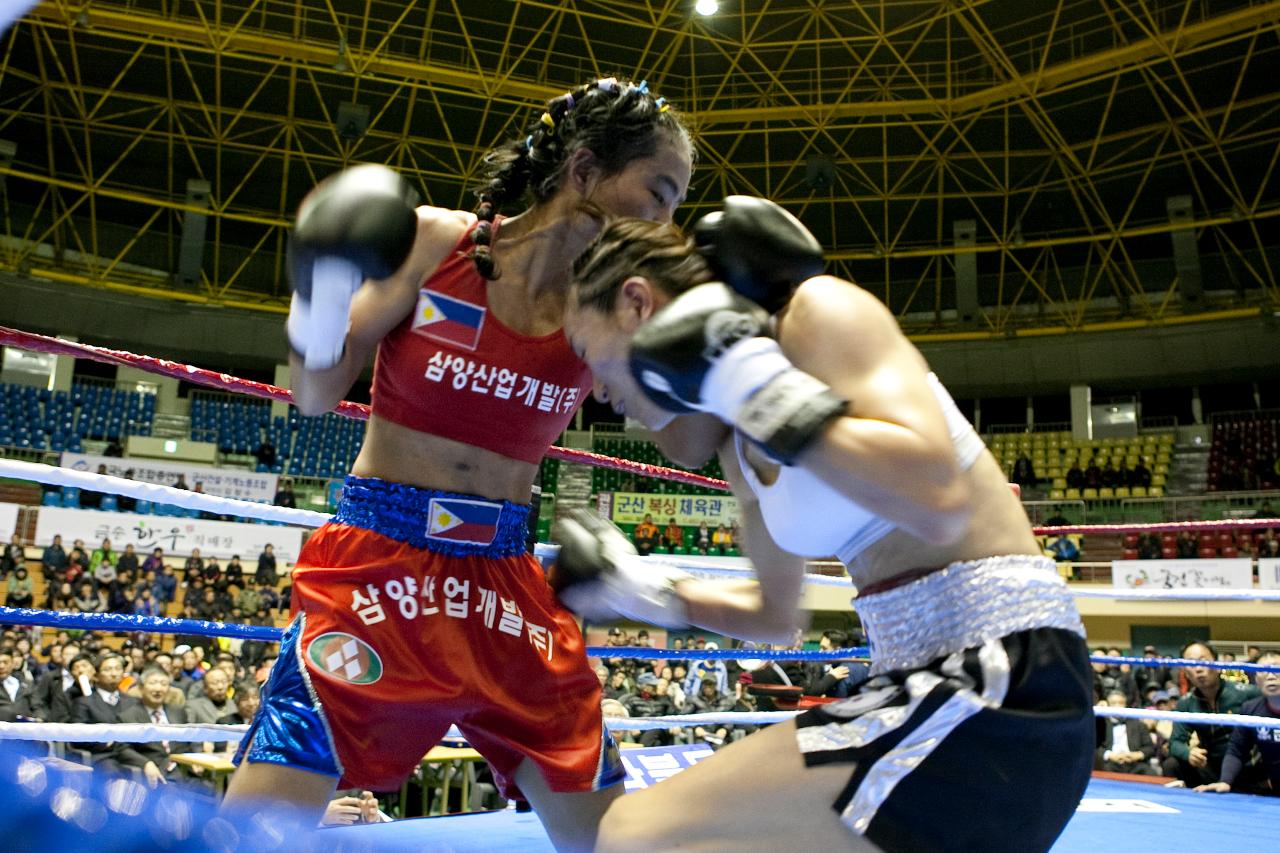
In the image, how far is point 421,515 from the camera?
1.54 metres

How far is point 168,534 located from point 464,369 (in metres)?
11.5

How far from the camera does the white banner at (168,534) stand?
11.5 m

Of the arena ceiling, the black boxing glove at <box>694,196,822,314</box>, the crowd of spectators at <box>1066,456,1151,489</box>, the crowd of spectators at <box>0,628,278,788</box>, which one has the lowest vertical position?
the crowd of spectators at <box>0,628,278,788</box>

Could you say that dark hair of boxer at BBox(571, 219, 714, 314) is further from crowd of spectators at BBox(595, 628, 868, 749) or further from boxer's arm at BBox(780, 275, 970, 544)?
crowd of spectators at BBox(595, 628, 868, 749)

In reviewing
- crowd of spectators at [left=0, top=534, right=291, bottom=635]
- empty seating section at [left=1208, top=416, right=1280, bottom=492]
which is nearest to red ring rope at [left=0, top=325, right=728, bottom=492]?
crowd of spectators at [left=0, top=534, right=291, bottom=635]

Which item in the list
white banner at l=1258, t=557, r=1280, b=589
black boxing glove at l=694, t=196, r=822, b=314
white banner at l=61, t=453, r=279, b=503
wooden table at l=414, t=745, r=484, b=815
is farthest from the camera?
white banner at l=61, t=453, r=279, b=503

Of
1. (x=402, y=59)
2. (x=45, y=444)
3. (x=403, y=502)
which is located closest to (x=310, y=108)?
(x=402, y=59)

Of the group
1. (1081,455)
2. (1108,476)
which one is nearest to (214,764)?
(1108,476)

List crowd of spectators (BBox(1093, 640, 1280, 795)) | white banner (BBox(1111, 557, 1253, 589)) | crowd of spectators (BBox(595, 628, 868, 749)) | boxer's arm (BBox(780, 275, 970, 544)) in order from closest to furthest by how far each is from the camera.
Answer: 1. boxer's arm (BBox(780, 275, 970, 544))
2. crowd of spectators (BBox(1093, 640, 1280, 795))
3. crowd of spectators (BBox(595, 628, 868, 749))
4. white banner (BBox(1111, 557, 1253, 589))

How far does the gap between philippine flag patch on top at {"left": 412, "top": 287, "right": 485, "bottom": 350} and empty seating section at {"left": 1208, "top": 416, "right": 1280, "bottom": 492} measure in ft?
51.1

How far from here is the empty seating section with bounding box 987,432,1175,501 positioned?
15.6m

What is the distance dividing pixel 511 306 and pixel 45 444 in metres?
15.1

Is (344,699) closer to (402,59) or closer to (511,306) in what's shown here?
(511,306)

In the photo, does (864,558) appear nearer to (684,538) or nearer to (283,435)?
(684,538)
